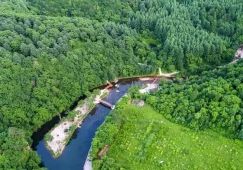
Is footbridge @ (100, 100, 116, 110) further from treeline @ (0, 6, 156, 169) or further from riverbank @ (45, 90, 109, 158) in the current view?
treeline @ (0, 6, 156, 169)

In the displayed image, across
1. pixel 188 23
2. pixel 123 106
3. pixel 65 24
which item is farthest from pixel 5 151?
pixel 188 23

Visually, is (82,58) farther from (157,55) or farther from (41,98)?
(157,55)

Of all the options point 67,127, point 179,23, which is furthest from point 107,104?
point 179,23

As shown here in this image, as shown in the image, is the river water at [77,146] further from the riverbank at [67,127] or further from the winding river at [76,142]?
the riverbank at [67,127]

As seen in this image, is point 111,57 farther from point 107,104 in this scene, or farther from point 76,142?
point 76,142

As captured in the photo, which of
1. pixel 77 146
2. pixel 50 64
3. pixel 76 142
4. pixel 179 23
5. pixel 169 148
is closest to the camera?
pixel 169 148

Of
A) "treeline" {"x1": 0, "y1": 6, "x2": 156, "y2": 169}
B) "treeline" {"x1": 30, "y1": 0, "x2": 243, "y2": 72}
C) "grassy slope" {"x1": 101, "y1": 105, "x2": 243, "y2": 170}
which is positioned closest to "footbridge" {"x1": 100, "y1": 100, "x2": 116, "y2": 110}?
"treeline" {"x1": 0, "y1": 6, "x2": 156, "y2": 169}
